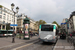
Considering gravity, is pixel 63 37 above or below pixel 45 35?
below

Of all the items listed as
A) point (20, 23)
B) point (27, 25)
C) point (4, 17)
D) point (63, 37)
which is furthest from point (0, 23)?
point (63, 37)

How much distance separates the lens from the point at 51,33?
35.5ft

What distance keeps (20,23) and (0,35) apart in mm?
33109

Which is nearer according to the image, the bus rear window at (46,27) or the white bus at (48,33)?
the white bus at (48,33)

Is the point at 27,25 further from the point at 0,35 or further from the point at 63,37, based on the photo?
the point at 0,35

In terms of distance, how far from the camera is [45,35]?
11.1 metres

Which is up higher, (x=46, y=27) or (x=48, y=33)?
(x=46, y=27)

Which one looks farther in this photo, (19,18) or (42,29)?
(19,18)

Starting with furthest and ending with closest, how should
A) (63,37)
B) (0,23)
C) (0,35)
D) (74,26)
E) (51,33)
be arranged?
(74,26)
(0,23)
(0,35)
(63,37)
(51,33)

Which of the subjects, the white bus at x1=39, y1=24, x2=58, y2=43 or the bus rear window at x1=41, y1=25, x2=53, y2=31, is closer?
the white bus at x1=39, y1=24, x2=58, y2=43

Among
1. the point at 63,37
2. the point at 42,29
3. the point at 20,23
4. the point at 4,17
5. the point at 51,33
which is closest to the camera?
the point at 51,33

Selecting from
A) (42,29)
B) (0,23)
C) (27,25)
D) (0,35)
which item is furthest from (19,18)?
(42,29)

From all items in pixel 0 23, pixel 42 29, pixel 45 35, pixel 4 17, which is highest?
A: pixel 4 17

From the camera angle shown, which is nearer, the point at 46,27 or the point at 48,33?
the point at 48,33
